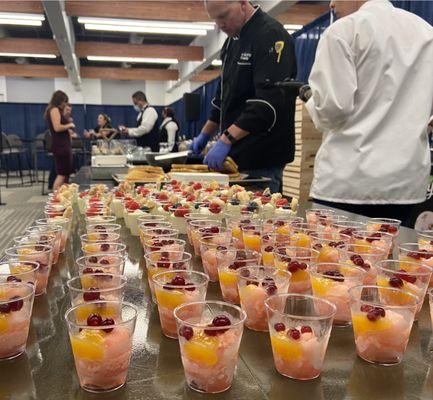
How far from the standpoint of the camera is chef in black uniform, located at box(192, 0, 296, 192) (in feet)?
10.8

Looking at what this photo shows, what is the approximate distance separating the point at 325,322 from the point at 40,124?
20285mm

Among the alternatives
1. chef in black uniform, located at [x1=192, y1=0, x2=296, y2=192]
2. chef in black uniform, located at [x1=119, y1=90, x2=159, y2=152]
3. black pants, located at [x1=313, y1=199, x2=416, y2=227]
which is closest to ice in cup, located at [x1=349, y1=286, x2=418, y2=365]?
black pants, located at [x1=313, y1=199, x2=416, y2=227]

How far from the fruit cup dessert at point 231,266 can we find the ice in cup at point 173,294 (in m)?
0.12

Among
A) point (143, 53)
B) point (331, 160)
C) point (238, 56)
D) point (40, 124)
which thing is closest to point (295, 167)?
point (238, 56)

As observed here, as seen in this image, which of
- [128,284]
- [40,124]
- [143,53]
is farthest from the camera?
[40,124]

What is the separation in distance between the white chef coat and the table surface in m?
1.41

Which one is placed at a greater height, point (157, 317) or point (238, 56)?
point (238, 56)

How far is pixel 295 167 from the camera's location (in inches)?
296

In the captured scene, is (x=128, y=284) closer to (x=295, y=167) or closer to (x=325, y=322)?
(x=325, y=322)

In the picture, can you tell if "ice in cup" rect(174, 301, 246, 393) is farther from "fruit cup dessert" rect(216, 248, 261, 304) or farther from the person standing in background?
the person standing in background

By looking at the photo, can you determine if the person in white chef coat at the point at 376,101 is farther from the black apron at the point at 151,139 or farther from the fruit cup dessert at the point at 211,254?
the black apron at the point at 151,139

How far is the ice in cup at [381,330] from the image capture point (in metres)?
0.99

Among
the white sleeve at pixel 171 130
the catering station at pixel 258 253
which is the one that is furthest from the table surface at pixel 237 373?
the white sleeve at pixel 171 130

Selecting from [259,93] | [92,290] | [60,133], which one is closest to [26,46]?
[60,133]
